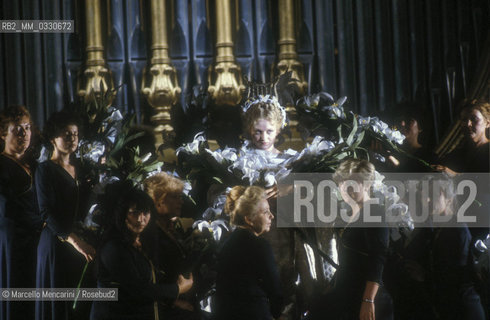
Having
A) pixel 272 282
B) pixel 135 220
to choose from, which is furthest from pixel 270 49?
pixel 272 282

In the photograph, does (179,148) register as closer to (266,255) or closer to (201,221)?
(201,221)

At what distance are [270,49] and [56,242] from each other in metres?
1.84

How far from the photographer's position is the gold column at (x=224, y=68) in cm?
582

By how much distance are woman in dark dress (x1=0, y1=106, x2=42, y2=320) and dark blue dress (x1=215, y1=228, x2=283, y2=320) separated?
76cm

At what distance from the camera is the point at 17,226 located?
15.4 feet

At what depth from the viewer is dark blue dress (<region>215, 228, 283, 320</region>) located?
4422mm

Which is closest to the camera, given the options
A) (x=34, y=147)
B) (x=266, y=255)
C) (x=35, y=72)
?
(x=266, y=255)

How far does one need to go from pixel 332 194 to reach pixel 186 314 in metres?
0.71

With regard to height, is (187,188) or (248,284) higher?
(187,188)

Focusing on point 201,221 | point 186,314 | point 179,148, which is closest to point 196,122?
point 179,148

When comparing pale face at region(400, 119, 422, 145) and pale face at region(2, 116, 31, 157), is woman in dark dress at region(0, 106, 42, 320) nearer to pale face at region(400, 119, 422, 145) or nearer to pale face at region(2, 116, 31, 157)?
pale face at region(2, 116, 31, 157)

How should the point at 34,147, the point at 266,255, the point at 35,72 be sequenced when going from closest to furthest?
the point at 266,255
the point at 34,147
the point at 35,72

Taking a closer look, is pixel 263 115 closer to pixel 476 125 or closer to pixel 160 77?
pixel 476 125

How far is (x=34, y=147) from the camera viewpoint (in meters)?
4.77
